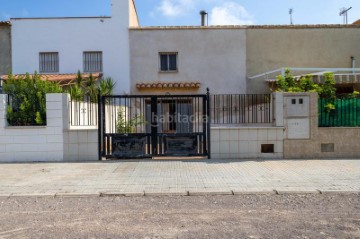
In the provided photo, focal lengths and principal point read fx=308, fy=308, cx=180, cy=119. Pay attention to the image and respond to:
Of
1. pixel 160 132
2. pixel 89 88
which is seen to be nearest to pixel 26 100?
pixel 89 88

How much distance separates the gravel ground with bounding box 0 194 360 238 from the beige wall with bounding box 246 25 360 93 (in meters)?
12.1

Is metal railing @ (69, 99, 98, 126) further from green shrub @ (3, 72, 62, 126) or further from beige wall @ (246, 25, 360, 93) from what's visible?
beige wall @ (246, 25, 360, 93)

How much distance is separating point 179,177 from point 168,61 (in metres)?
10.7

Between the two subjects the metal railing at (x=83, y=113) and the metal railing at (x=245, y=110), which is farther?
the metal railing at (x=245, y=110)

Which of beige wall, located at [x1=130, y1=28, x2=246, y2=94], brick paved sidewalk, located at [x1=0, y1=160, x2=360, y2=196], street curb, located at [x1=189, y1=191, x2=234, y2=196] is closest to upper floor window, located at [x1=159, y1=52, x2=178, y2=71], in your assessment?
beige wall, located at [x1=130, y1=28, x2=246, y2=94]

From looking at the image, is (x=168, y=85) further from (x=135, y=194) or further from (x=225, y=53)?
(x=135, y=194)

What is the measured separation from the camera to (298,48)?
17.3 meters

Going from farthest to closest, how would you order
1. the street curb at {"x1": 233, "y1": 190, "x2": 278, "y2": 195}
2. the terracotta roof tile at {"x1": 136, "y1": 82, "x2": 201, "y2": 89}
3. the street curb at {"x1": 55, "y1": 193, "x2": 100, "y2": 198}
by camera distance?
1. the terracotta roof tile at {"x1": 136, "y1": 82, "x2": 201, "y2": 89}
2. the street curb at {"x1": 233, "y1": 190, "x2": 278, "y2": 195}
3. the street curb at {"x1": 55, "y1": 193, "x2": 100, "y2": 198}

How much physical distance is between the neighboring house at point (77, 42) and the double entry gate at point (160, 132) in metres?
6.88

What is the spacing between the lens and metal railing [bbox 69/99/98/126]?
33.7 feet

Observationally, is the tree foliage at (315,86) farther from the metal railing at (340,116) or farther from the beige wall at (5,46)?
the beige wall at (5,46)

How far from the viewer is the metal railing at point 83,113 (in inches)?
404

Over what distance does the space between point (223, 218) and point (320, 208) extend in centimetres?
182

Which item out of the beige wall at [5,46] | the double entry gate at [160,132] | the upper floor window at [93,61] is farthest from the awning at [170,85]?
the beige wall at [5,46]
